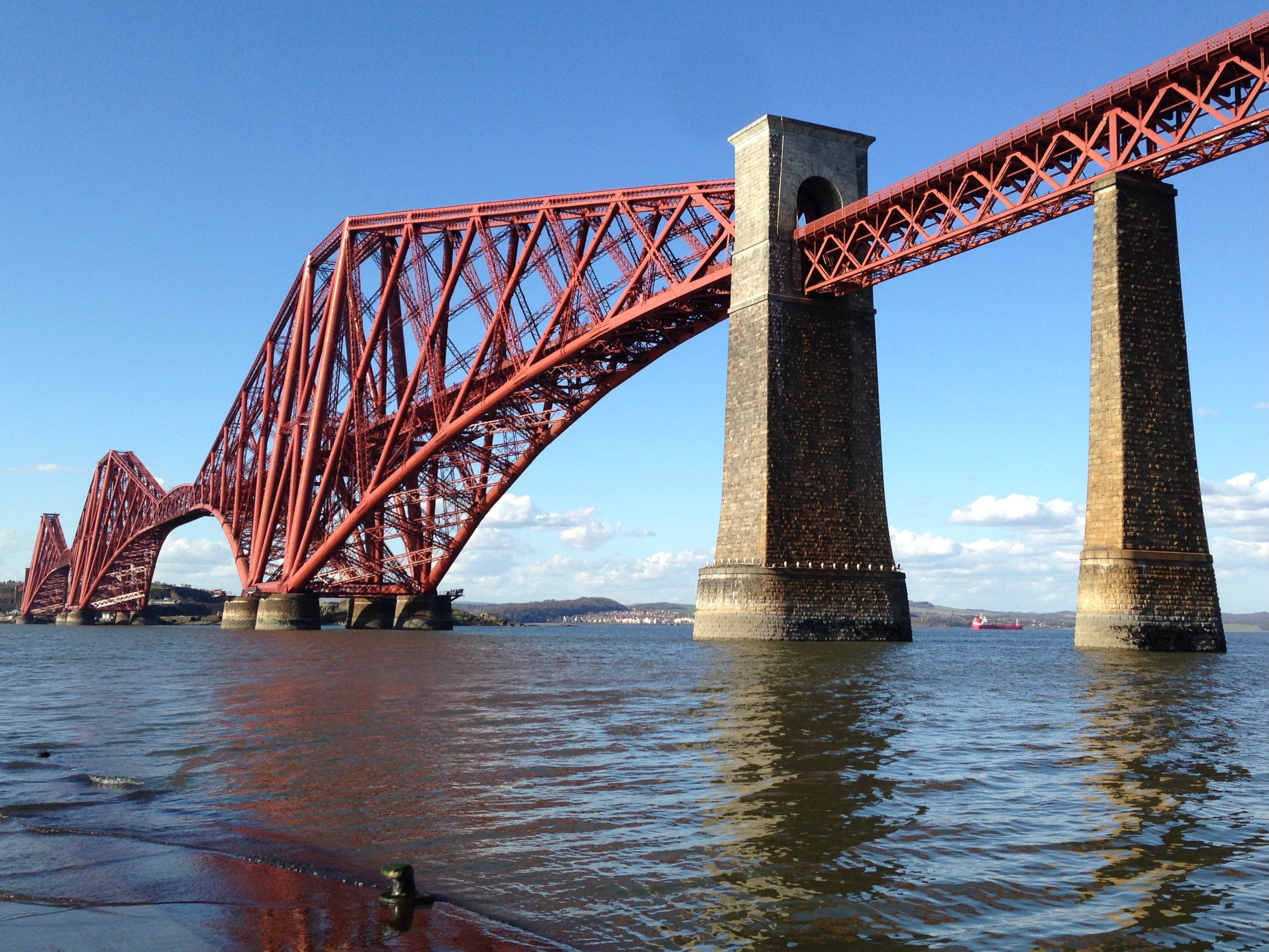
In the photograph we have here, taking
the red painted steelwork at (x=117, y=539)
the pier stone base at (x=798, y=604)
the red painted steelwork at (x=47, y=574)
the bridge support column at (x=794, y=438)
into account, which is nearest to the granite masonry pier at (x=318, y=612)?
the pier stone base at (x=798, y=604)

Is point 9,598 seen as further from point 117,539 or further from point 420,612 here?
point 420,612

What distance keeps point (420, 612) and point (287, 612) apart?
7.28m

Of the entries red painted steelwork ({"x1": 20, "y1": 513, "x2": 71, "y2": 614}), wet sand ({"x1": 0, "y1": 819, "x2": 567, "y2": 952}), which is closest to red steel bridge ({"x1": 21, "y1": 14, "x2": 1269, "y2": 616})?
wet sand ({"x1": 0, "y1": 819, "x2": 567, "y2": 952})

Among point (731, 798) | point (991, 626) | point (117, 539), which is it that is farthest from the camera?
point (991, 626)

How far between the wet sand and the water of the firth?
0.96 ft

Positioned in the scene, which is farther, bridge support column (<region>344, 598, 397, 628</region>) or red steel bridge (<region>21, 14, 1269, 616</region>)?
bridge support column (<region>344, 598, 397, 628</region>)

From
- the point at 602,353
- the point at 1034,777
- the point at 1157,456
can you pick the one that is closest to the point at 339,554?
the point at 602,353

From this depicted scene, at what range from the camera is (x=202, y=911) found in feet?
18.9

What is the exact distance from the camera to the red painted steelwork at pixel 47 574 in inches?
5399

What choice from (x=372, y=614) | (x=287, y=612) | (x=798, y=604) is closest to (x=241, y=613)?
(x=287, y=612)

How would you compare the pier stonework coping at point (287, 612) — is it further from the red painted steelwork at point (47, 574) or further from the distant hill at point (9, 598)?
the distant hill at point (9, 598)

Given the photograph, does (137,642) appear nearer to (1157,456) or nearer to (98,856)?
(1157,456)

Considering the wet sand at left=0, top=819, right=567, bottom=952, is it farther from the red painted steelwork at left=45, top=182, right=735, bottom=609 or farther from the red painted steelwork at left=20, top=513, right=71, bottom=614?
the red painted steelwork at left=20, top=513, right=71, bottom=614

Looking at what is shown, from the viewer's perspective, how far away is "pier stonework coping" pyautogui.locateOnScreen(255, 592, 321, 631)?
199 ft
